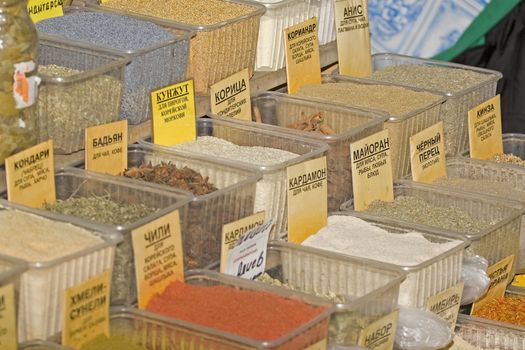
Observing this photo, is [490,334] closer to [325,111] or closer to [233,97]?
[325,111]

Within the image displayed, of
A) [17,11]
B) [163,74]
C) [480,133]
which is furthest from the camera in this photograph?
[480,133]

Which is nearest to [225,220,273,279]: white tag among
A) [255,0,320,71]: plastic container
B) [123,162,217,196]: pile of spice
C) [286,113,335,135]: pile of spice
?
[123,162,217,196]: pile of spice

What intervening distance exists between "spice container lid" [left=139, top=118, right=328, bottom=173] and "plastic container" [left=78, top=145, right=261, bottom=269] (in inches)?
0.4

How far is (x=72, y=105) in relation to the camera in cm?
210

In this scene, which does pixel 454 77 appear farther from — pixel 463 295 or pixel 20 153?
A: pixel 20 153

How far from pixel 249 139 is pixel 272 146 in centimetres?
5

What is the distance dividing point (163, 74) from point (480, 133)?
39.9 inches

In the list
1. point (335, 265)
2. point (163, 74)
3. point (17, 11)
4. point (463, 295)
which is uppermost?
point (17, 11)

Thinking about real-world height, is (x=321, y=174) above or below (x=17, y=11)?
below

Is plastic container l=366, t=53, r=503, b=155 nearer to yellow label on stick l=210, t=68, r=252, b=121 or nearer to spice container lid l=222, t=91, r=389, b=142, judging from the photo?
spice container lid l=222, t=91, r=389, b=142

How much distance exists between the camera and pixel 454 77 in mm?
3021

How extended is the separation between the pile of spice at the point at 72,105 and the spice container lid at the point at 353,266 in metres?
0.42

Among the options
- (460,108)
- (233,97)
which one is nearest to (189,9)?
(233,97)

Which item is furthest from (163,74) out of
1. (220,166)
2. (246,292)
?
(246,292)
